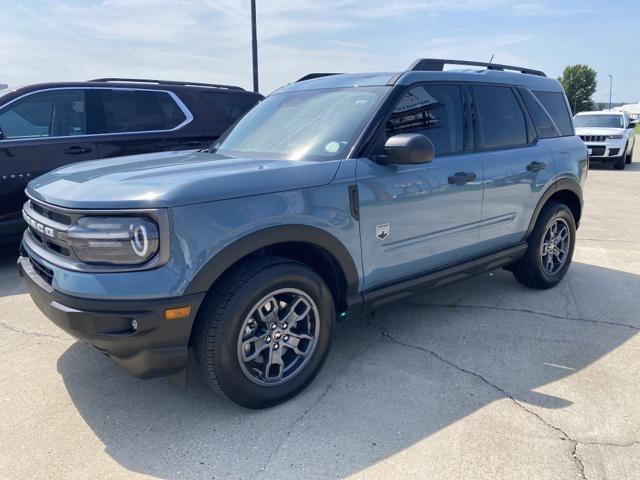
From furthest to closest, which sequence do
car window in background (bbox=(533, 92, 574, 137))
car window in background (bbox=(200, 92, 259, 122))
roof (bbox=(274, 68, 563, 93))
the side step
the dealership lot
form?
car window in background (bbox=(200, 92, 259, 122)) < car window in background (bbox=(533, 92, 574, 137)) < roof (bbox=(274, 68, 563, 93)) < the side step < the dealership lot

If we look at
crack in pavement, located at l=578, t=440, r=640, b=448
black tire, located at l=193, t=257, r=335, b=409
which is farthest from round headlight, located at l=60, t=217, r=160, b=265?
crack in pavement, located at l=578, t=440, r=640, b=448

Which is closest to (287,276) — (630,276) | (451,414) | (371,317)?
(451,414)

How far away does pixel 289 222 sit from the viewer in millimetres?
2740

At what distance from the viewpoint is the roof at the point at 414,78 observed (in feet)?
11.5

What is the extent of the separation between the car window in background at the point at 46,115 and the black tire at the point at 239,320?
154 inches

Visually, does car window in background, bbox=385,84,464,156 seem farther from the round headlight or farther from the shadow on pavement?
the round headlight

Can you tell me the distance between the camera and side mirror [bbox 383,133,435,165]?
2998mm

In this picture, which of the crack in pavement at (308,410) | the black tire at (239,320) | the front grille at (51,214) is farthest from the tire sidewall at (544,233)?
the front grille at (51,214)

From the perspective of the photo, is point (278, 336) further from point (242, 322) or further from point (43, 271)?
point (43, 271)

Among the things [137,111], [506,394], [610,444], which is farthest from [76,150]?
[610,444]

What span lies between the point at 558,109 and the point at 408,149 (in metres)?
2.60

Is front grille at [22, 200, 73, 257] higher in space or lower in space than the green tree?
lower

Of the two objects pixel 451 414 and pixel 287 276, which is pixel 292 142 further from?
pixel 451 414

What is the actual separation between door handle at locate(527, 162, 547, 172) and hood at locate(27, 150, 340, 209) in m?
2.02
